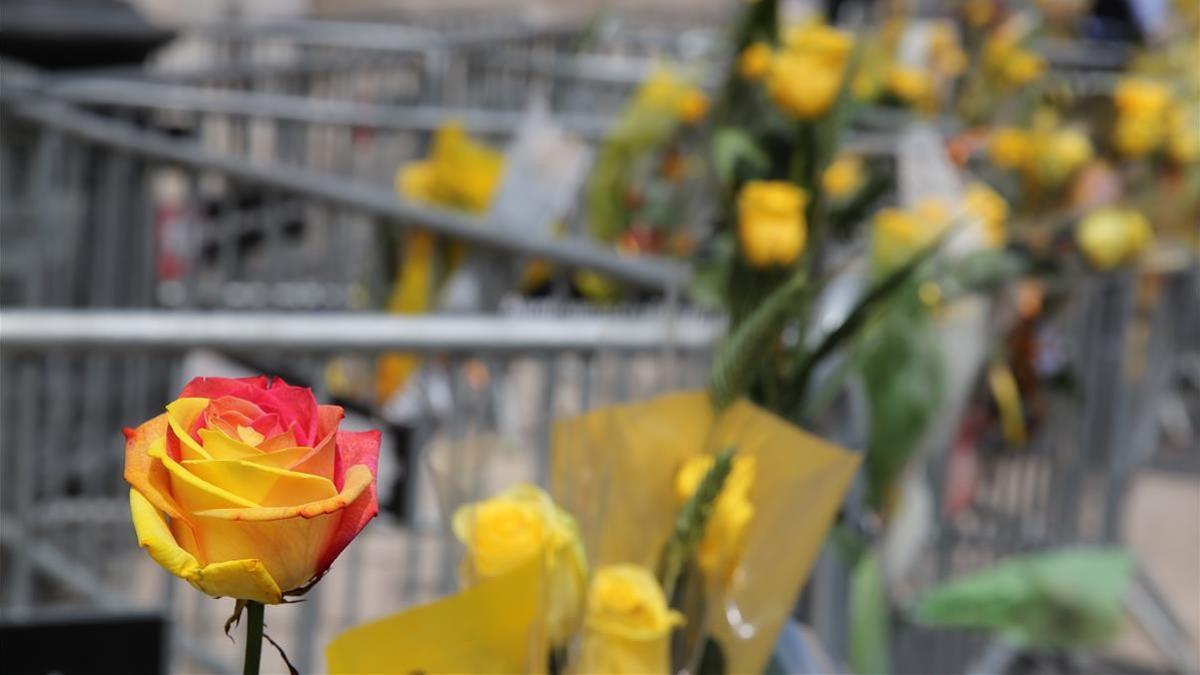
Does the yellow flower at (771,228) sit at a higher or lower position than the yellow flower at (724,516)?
higher

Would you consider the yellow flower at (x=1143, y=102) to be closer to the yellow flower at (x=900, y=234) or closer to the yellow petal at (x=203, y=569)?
the yellow flower at (x=900, y=234)

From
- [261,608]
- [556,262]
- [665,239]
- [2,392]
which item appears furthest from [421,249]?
[261,608]

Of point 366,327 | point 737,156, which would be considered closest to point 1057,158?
point 737,156

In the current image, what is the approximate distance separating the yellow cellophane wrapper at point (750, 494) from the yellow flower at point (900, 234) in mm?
1812

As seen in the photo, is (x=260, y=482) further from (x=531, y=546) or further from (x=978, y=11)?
(x=978, y=11)

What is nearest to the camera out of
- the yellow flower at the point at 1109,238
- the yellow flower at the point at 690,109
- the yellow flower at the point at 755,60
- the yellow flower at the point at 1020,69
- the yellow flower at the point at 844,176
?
the yellow flower at the point at 755,60

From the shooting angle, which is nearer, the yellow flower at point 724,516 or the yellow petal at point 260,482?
the yellow petal at point 260,482

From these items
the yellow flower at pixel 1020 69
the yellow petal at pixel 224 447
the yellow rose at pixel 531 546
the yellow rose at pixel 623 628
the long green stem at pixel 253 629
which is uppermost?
the yellow flower at pixel 1020 69

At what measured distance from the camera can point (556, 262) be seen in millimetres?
3457

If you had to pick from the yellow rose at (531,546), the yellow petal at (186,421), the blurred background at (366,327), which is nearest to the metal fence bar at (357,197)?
the blurred background at (366,327)

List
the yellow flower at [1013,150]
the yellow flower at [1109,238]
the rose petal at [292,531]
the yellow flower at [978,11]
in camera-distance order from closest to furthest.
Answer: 1. the rose petal at [292,531]
2. the yellow flower at [1109,238]
3. the yellow flower at [1013,150]
4. the yellow flower at [978,11]

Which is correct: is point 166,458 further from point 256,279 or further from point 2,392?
point 256,279

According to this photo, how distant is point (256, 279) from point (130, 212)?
1.81 feet

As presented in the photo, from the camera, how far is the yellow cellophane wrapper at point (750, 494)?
1.26 meters
